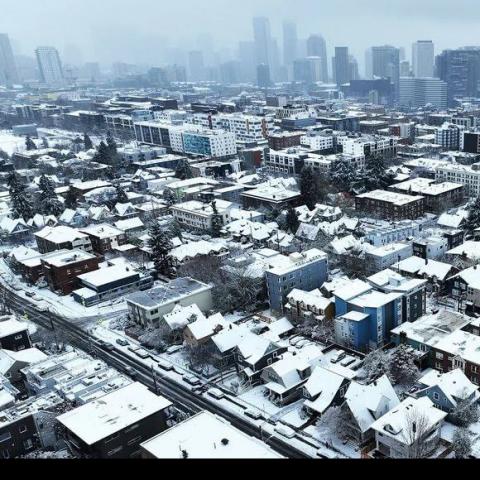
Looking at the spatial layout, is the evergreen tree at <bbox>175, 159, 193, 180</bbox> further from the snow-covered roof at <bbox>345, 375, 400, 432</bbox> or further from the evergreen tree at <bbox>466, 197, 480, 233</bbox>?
the snow-covered roof at <bbox>345, 375, 400, 432</bbox>

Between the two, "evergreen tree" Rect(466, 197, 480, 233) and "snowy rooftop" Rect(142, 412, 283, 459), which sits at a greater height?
"snowy rooftop" Rect(142, 412, 283, 459)

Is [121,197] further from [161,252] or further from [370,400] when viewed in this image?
[370,400]

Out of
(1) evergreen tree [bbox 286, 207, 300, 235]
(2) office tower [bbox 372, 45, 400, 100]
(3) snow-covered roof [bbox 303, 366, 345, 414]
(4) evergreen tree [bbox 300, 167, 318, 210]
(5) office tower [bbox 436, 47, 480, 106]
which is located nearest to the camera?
A: (3) snow-covered roof [bbox 303, 366, 345, 414]

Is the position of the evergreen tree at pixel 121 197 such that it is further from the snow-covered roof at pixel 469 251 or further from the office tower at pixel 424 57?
the office tower at pixel 424 57

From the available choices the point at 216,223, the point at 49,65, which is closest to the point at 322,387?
the point at 216,223

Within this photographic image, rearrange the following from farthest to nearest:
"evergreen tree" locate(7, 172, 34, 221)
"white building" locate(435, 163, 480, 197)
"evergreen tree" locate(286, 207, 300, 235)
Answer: "evergreen tree" locate(7, 172, 34, 221) < "white building" locate(435, 163, 480, 197) < "evergreen tree" locate(286, 207, 300, 235)

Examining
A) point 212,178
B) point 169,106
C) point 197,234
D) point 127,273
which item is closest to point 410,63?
point 169,106

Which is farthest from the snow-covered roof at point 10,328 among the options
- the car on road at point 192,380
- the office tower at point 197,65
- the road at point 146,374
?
the office tower at point 197,65

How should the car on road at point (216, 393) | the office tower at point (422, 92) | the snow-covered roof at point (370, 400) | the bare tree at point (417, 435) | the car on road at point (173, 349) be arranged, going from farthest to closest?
the office tower at point (422, 92) < the car on road at point (173, 349) < the car on road at point (216, 393) < the snow-covered roof at point (370, 400) < the bare tree at point (417, 435)

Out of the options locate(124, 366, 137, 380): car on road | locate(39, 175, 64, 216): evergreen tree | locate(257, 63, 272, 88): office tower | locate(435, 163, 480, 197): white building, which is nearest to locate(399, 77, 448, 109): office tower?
A: locate(257, 63, 272, 88): office tower
